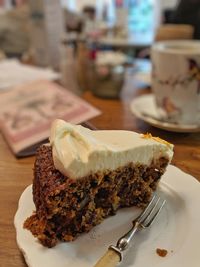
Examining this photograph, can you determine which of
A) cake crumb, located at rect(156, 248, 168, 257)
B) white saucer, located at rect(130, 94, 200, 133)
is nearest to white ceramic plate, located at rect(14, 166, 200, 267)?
cake crumb, located at rect(156, 248, 168, 257)

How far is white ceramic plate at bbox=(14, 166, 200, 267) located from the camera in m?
0.34

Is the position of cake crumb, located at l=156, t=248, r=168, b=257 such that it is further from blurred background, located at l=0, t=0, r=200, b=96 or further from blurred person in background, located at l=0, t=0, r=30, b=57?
blurred person in background, located at l=0, t=0, r=30, b=57

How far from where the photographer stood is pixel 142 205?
45 cm

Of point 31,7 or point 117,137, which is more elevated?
point 31,7

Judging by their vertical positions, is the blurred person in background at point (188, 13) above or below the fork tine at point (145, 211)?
above

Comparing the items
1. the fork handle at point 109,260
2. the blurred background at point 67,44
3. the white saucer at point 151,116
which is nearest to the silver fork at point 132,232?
the fork handle at point 109,260

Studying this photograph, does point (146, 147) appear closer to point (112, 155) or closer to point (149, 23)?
point (112, 155)

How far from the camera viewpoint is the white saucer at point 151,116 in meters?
0.63

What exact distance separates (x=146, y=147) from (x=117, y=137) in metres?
0.04

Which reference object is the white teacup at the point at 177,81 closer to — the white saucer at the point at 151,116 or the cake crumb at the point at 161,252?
the white saucer at the point at 151,116

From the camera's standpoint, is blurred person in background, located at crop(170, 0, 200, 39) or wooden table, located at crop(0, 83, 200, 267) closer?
wooden table, located at crop(0, 83, 200, 267)

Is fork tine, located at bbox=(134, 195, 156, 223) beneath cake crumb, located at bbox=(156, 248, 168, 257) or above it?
above

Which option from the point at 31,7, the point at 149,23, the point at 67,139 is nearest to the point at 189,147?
the point at 67,139

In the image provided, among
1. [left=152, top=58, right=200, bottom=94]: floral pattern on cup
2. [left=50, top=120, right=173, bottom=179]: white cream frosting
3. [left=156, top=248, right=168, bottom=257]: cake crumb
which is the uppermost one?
[left=152, top=58, right=200, bottom=94]: floral pattern on cup
